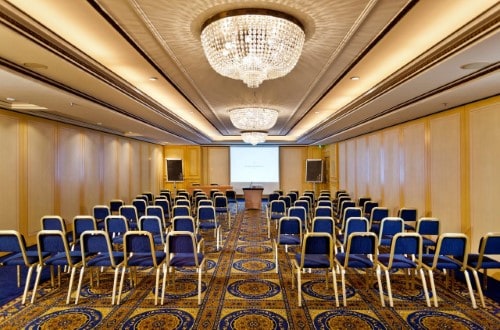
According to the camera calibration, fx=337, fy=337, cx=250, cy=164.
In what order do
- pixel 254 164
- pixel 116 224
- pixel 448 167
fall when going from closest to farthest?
1. pixel 116 224
2. pixel 448 167
3. pixel 254 164

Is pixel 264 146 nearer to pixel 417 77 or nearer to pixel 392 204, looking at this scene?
pixel 392 204

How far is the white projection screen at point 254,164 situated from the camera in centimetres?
1866

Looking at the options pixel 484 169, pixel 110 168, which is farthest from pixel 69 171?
pixel 484 169

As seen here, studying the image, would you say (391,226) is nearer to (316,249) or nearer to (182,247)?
(316,249)

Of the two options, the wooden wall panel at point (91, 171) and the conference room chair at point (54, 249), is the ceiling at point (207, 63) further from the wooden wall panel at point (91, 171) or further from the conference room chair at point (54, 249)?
the wooden wall panel at point (91, 171)

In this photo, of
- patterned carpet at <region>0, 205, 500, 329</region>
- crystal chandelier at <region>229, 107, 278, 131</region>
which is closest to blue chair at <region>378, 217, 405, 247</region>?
patterned carpet at <region>0, 205, 500, 329</region>

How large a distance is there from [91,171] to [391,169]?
8.93m

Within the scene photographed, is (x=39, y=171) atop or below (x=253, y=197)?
atop

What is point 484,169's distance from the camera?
576cm

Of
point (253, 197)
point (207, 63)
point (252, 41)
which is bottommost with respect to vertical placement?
point (253, 197)

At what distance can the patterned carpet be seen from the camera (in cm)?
373

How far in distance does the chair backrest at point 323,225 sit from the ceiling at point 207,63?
2.32m

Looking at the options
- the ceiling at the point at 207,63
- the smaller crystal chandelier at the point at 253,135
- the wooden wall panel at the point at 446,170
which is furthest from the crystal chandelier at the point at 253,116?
the wooden wall panel at the point at 446,170

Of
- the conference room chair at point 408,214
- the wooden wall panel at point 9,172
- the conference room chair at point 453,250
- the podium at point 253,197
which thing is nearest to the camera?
the conference room chair at point 453,250
